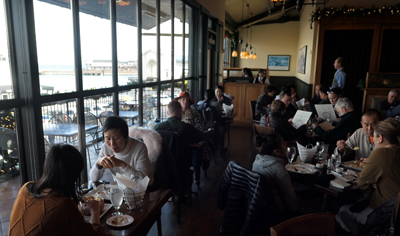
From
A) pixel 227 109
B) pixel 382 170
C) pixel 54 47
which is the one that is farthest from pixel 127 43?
→ pixel 382 170

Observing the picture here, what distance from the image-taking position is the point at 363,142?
292 cm

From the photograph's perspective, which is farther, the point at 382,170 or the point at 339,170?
the point at 339,170

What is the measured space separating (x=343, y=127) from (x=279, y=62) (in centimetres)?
1204

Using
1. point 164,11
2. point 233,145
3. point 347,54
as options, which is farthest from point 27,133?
point 347,54

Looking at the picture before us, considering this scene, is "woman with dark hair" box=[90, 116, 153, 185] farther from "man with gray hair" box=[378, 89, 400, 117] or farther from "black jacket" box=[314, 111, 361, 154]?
"man with gray hair" box=[378, 89, 400, 117]

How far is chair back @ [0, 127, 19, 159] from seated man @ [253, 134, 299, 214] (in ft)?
6.32

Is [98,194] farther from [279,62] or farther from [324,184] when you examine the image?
[279,62]

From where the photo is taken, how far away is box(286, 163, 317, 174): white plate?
7.99 feet

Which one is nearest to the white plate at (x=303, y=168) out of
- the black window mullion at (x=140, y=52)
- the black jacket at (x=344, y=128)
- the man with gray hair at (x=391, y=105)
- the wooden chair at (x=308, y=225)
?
the wooden chair at (x=308, y=225)

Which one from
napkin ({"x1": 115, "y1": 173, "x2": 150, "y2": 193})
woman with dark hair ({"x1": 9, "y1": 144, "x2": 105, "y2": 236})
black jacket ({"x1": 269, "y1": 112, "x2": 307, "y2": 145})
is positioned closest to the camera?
woman with dark hair ({"x1": 9, "y1": 144, "x2": 105, "y2": 236})

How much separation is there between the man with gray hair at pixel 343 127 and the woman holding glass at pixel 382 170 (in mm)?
1318

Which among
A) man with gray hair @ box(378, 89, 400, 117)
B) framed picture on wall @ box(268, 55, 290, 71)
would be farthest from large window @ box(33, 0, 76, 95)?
framed picture on wall @ box(268, 55, 290, 71)

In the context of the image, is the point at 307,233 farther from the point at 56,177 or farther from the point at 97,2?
the point at 97,2

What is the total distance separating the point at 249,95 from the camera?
794cm
